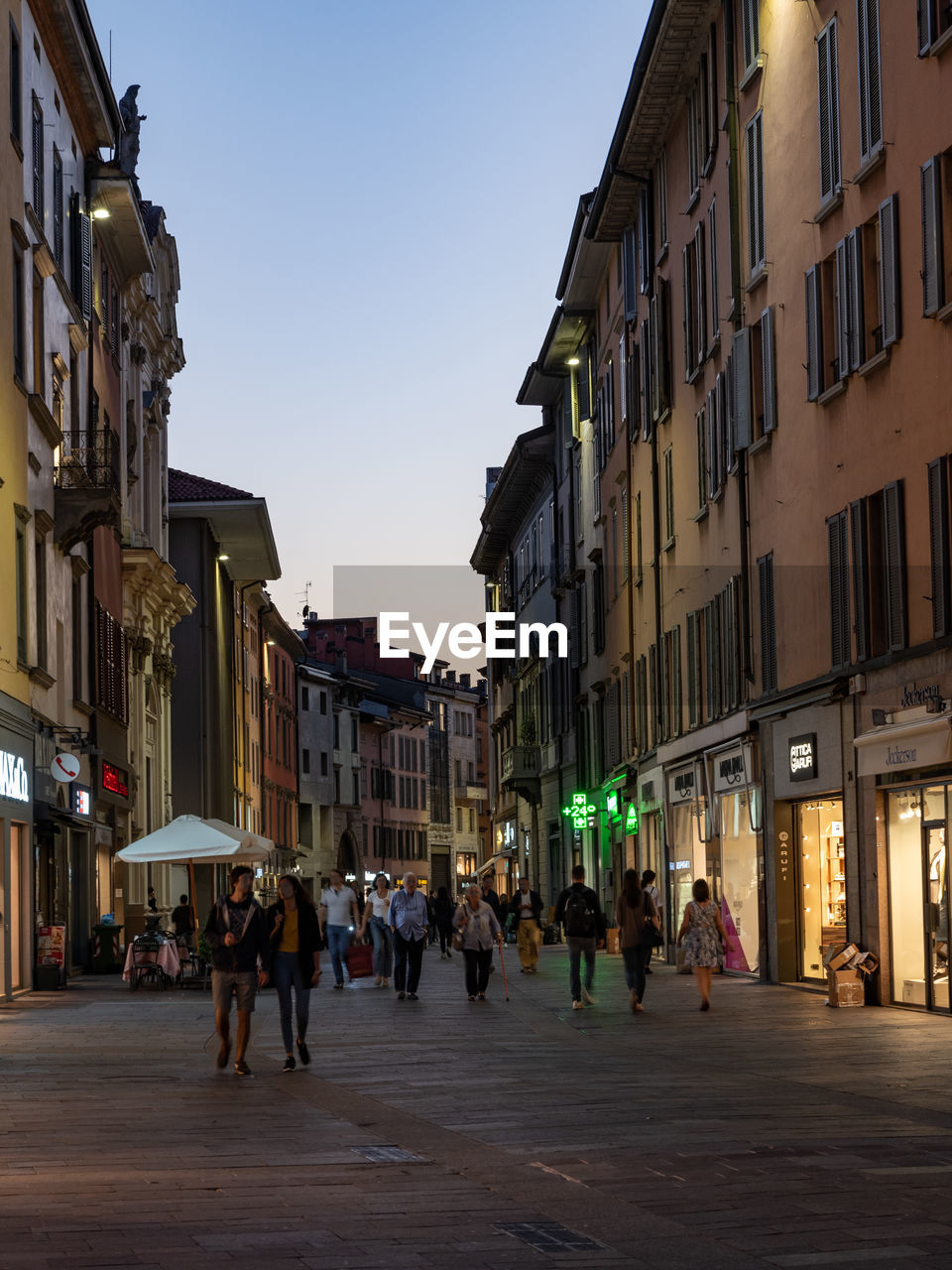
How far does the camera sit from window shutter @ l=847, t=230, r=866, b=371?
24.6m

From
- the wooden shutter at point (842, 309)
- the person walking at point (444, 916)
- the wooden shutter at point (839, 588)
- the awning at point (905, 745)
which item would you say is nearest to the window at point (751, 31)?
the wooden shutter at point (842, 309)

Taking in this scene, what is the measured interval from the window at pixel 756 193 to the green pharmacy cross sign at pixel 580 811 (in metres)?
24.4

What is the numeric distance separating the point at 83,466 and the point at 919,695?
18.5 m

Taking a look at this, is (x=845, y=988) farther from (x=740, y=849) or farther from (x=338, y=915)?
(x=338, y=915)

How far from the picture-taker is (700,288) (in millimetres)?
34906

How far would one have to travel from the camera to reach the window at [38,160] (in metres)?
33.6

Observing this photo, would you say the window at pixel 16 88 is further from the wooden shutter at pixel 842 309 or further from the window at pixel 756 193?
the wooden shutter at pixel 842 309

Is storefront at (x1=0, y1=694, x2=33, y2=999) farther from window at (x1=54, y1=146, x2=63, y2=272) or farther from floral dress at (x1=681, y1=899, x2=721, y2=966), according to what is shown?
floral dress at (x1=681, y1=899, x2=721, y2=966)

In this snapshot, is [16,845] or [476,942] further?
[16,845]

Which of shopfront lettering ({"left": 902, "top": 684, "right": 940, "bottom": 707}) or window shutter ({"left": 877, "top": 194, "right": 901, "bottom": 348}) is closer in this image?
shopfront lettering ({"left": 902, "top": 684, "right": 940, "bottom": 707})

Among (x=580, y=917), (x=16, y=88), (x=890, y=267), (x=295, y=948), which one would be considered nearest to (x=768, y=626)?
(x=580, y=917)

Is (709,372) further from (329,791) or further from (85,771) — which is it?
(329,791)

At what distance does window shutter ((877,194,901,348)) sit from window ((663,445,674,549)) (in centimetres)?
1536

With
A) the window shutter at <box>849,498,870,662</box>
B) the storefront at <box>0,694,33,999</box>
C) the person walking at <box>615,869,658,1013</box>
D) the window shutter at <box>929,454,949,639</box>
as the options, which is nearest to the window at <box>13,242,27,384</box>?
the storefront at <box>0,694,33,999</box>
